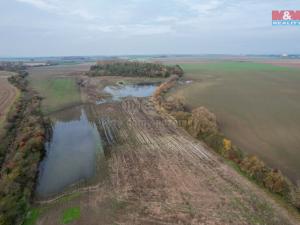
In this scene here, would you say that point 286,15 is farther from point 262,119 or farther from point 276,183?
point 276,183

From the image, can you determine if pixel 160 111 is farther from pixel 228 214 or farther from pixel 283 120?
pixel 228 214

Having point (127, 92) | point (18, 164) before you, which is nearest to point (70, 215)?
point (18, 164)

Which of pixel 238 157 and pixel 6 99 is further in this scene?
pixel 6 99

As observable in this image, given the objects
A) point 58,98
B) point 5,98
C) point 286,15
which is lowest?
point 58,98

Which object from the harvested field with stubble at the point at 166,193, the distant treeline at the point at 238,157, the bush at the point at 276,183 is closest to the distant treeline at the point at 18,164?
the harvested field with stubble at the point at 166,193

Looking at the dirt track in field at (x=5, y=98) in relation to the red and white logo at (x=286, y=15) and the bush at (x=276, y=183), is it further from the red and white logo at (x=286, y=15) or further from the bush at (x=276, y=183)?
the red and white logo at (x=286, y=15)

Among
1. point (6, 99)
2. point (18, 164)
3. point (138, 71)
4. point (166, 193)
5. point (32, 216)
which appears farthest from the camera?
point (138, 71)

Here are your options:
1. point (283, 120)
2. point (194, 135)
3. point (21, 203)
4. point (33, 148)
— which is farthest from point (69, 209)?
point (283, 120)
